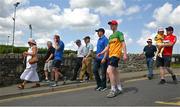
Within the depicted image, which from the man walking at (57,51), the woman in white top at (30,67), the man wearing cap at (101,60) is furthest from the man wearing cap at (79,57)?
the man wearing cap at (101,60)

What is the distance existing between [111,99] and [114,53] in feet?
4.19

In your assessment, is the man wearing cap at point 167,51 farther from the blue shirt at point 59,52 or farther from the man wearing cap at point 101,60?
the blue shirt at point 59,52

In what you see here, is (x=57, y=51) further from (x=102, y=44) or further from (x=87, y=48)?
(x=102, y=44)

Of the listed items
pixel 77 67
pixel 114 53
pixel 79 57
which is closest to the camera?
pixel 114 53

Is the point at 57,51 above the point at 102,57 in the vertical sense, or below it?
above

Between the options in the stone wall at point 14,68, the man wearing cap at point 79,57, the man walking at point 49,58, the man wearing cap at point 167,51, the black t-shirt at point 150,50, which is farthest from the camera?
the black t-shirt at point 150,50

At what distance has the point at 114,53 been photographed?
11.1 metres

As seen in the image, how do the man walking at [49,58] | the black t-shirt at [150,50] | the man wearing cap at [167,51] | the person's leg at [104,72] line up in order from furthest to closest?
the black t-shirt at [150,50]
the man walking at [49,58]
the man wearing cap at [167,51]
the person's leg at [104,72]

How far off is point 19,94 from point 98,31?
3038 millimetres

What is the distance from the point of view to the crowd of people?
11.2 metres

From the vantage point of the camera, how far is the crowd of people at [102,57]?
11172mm

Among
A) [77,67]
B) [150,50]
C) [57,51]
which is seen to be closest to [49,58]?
[57,51]

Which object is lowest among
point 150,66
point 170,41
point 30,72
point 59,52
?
point 30,72

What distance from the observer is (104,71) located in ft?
40.5
